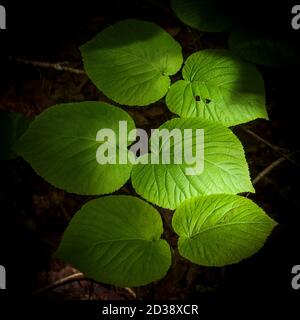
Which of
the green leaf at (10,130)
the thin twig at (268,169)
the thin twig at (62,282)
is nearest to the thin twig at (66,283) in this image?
the thin twig at (62,282)

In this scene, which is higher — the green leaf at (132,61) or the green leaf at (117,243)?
the green leaf at (132,61)

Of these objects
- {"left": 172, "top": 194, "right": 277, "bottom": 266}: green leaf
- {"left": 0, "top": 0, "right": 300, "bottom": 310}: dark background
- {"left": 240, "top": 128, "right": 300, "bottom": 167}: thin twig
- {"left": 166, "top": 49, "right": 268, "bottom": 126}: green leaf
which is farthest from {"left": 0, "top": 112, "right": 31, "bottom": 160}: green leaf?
{"left": 240, "top": 128, "right": 300, "bottom": 167}: thin twig

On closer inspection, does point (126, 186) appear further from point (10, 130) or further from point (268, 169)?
point (268, 169)

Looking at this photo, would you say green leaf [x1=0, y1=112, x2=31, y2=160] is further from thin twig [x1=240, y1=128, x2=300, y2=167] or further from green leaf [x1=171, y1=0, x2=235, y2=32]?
thin twig [x1=240, y1=128, x2=300, y2=167]

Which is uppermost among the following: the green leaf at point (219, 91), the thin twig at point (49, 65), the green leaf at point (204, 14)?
the green leaf at point (204, 14)

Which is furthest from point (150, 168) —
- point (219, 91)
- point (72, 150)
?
point (219, 91)

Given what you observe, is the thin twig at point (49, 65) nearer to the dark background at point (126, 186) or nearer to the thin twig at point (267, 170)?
the dark background at point (126, 186)

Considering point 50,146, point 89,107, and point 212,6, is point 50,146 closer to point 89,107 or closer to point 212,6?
point 89,107
